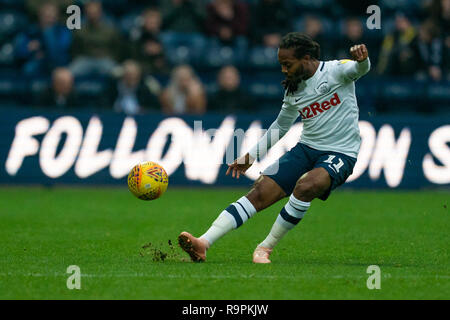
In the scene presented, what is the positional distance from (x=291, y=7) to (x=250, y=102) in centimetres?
344

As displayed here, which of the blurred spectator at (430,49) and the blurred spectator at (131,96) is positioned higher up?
the blurred spectator at (430,49)

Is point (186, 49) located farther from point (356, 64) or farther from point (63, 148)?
point (356, 64)

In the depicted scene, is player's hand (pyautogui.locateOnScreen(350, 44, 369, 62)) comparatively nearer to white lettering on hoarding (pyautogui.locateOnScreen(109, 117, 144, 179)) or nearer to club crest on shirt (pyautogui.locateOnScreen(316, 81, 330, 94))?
club crest on shirt (pyautogui.locateOnScreen(316, 81, 330, 94))

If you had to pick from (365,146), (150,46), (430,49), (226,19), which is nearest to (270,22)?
(226,19)

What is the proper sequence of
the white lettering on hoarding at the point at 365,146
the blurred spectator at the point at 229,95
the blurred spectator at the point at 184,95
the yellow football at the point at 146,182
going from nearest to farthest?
the yellow football at the point at 146,182, the white lettering on hoarding at the point at 365,146, the blurred spectator at the point at 184,95, the blurred spectator at the point at 229,95

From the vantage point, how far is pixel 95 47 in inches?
671

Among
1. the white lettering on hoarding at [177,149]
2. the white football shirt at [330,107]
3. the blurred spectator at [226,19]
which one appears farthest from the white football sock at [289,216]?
the blurred spectator at [226,19]

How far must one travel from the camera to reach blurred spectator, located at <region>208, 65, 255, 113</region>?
53.7ft

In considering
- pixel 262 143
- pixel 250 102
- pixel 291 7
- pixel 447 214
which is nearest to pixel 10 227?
pixel 262 143

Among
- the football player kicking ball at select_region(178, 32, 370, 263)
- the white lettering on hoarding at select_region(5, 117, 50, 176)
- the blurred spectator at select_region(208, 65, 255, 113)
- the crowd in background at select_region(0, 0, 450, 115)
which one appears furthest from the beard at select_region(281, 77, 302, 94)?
the blurred spectator at select_region(208, 65, 255, 113)

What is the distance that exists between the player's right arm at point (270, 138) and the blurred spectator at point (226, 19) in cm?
975

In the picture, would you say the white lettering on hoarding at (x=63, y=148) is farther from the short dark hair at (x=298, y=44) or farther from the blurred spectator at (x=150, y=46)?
the short dark hair at (x=298, y=44)

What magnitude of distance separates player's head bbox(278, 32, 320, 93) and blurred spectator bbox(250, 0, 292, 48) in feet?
32.6

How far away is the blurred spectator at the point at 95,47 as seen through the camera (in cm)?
1686
